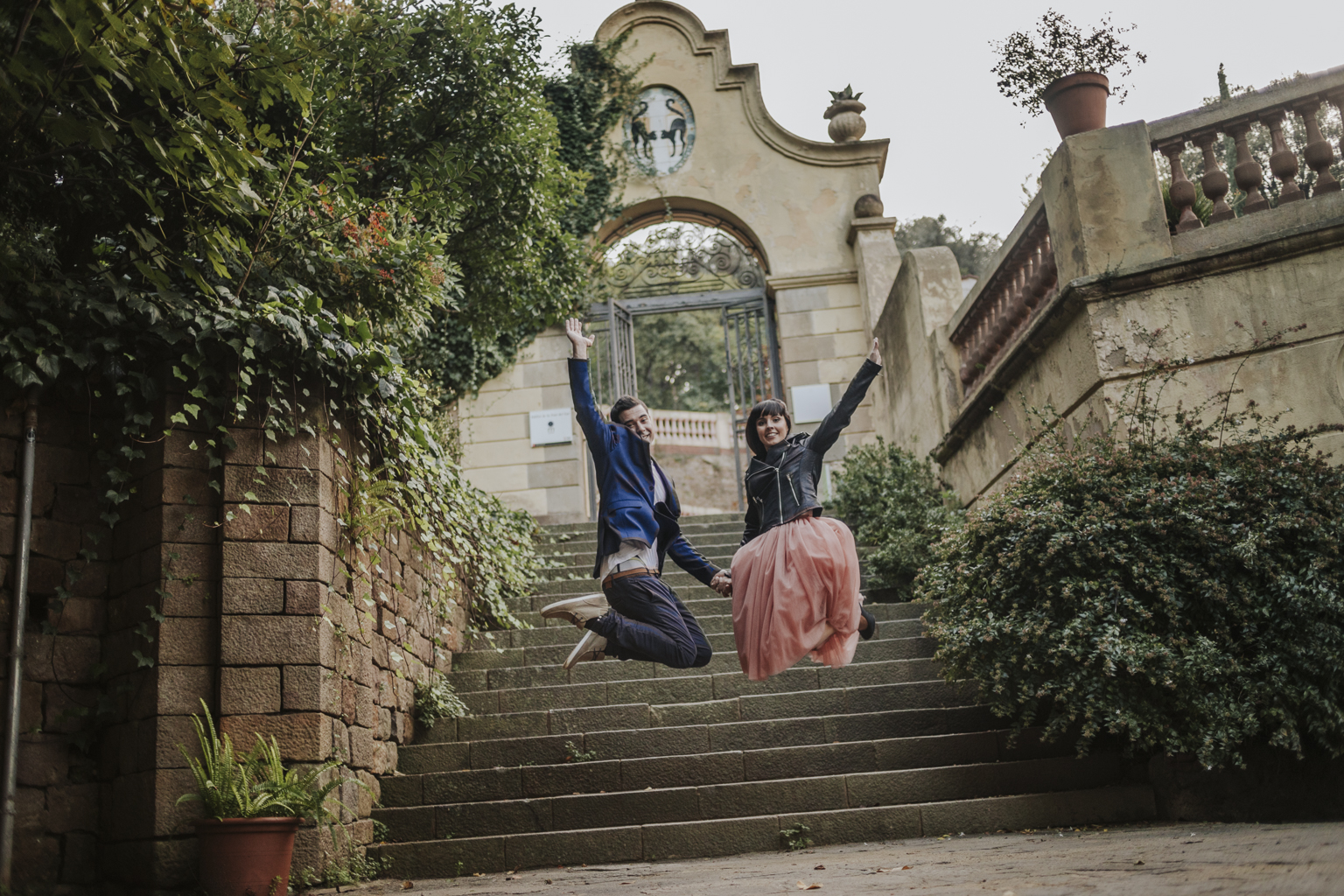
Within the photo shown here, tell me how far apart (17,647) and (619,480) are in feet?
9.47

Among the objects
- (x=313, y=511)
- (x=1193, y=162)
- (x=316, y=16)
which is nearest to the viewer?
(x=313, y=511)

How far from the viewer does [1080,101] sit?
24.4 feet

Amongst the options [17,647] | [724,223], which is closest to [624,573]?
[17,647]

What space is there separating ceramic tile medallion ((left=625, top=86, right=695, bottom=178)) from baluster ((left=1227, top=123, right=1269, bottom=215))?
324 inches

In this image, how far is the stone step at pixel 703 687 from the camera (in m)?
7.06

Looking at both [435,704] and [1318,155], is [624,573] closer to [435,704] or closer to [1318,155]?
[435,704]

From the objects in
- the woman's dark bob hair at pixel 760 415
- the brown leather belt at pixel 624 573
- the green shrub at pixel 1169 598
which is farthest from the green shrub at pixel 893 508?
the brown leather belt at pixel 624 573

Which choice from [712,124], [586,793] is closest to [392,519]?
[586,793]

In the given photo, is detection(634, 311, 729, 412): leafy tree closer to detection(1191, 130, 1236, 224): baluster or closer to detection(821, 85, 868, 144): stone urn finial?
detection(821, 85, 868, 144): stone urn finial

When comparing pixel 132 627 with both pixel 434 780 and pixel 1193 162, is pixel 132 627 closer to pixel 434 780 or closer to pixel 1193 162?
pixel 434 780

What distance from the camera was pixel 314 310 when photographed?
579 centimetres

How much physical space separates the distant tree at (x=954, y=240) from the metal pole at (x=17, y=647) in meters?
25.5

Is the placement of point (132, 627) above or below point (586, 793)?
above

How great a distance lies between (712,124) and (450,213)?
6463 mm
